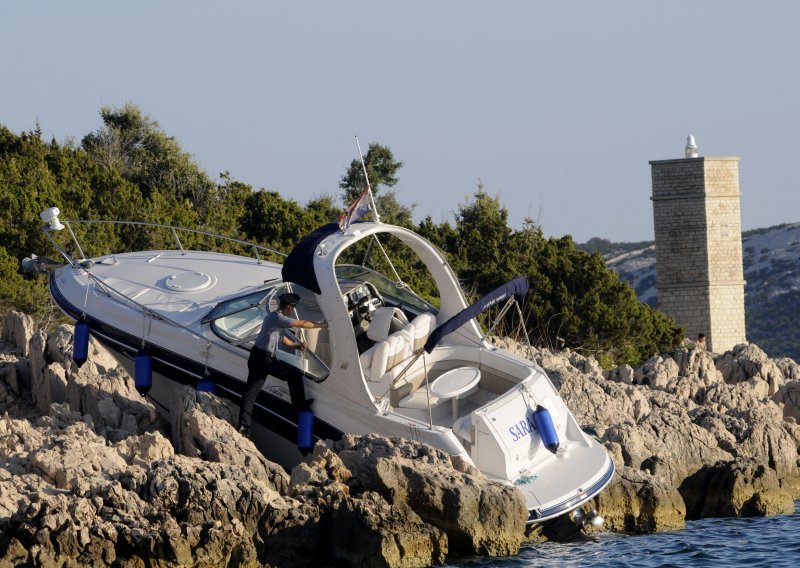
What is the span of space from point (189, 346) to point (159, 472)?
9.35 ft

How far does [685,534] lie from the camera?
13.2 meters

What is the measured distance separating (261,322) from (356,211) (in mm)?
1478

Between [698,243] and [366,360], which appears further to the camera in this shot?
[698,243]

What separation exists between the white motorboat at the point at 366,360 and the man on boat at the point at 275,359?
4.1 inches

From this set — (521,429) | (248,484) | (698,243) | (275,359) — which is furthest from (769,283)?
(248,484)

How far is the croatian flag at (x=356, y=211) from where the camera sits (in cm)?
1388

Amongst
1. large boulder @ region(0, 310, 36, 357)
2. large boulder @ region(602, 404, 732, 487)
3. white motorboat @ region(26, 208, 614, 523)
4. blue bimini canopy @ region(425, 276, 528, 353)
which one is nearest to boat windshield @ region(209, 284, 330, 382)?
white motorboat @ region(26, 208, 614, 523)

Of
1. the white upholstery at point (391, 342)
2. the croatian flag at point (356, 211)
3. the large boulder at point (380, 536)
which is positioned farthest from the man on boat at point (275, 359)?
the large boulder at point (380, 536)

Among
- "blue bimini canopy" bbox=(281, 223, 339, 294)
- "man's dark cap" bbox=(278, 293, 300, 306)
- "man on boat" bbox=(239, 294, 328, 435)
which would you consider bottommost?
"man on boat" bbox=(239, 294, 328, 435)

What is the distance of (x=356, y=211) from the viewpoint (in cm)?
1395

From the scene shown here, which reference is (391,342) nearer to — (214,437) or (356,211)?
(356,211)

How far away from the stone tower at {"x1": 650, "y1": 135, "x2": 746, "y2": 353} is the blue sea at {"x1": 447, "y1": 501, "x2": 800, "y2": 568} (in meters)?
25.0

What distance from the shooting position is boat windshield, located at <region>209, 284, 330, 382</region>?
Answer: 43.9 ft

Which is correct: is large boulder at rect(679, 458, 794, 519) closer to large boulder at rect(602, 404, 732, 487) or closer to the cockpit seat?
large boulder at rect(602, 404, 732, 487)
